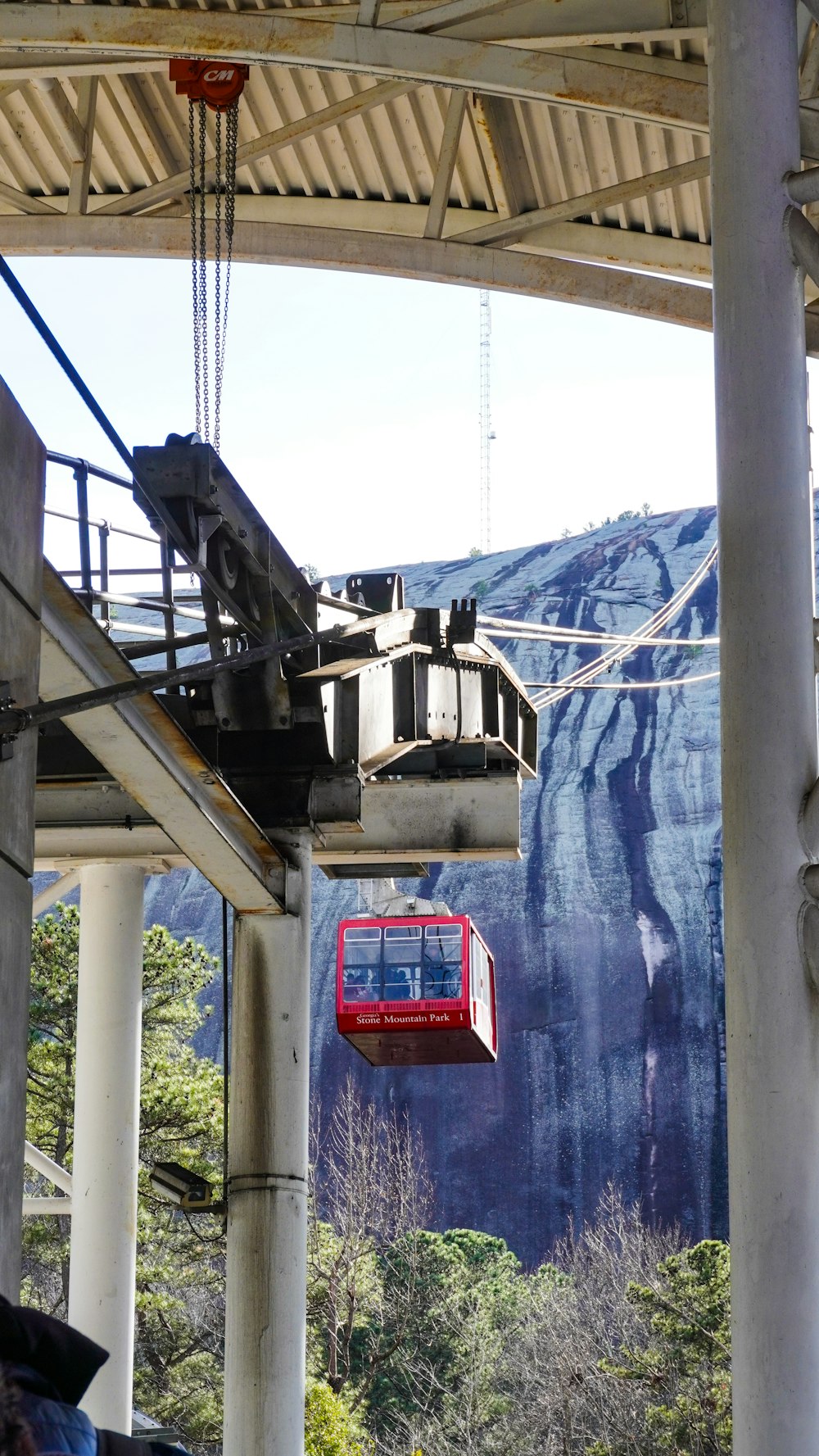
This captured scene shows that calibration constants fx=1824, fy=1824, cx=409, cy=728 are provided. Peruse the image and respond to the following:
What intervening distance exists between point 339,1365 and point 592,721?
4102cm

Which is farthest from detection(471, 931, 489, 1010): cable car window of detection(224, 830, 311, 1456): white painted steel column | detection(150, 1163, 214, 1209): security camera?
detection(224, 830, 311, 1456): white painted steel column

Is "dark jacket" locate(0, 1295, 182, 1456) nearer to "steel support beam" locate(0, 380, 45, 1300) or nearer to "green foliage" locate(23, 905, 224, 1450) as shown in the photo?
"steel support beam" locate(0, 380, 45, 1300)

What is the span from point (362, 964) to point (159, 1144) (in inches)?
408

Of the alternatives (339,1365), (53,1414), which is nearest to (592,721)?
(339,1365)

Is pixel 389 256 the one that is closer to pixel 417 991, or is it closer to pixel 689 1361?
pixel 417 991

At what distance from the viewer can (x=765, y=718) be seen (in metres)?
8.06

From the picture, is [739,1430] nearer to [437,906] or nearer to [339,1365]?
[437,906]

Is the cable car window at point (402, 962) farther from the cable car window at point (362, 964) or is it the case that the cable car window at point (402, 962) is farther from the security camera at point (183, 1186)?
the security camera at point (183, 1186)

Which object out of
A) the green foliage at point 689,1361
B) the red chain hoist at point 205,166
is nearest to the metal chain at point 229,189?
the red chain hoist at point 205,166

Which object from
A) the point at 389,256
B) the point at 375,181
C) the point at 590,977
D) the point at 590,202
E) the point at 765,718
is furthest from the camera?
the point at 590,977

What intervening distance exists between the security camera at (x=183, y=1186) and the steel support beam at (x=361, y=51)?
915 centimetres

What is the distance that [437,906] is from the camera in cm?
3684

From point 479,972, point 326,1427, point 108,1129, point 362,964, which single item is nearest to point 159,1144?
point 326,1427

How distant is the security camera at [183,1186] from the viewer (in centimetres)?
1592
